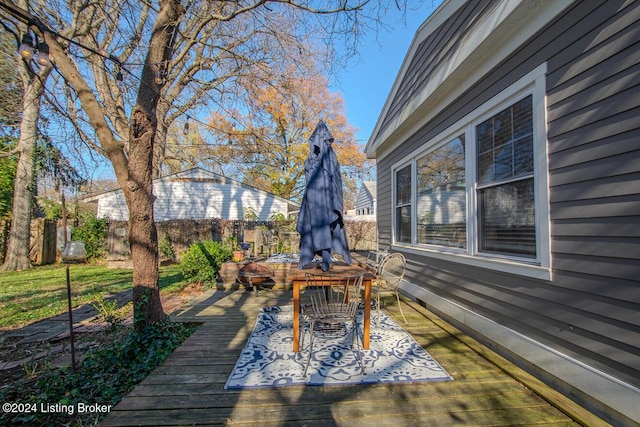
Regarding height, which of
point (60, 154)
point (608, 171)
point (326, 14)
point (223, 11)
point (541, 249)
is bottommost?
point (541, 249)

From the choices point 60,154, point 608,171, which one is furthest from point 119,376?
point 60,154

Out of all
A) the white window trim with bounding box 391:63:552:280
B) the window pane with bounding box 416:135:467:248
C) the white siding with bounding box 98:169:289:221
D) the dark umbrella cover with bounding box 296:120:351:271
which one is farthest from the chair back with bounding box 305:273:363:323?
the white siding with bounding box 98:169:289:221

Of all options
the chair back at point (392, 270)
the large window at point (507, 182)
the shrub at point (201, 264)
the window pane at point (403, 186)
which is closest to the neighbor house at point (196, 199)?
the shrub at point (201, 264)

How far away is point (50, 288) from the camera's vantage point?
6.08 meters

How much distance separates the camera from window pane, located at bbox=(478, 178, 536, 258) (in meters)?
2.48

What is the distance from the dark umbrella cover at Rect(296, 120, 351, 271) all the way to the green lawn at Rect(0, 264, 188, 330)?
313cm

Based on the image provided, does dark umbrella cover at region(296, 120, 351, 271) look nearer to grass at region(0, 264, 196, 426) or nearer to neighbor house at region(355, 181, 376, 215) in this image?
grass at region(0, 264, 196, 426)

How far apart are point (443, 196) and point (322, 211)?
2019mm

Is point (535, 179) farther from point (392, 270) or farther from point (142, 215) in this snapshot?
point (142, 215)

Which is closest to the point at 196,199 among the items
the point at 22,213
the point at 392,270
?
the point at 22,213

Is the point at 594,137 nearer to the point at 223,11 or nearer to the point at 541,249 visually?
the point at 541,249

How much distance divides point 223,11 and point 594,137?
6.19 meters

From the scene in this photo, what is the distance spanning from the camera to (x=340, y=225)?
10.0 feet

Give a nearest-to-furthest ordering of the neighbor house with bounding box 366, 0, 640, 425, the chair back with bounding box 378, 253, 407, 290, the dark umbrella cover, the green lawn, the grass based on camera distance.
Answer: the neighbor house with bounding box 366, 0, 640, 425
the grass
the dark umbrella cover
the chair back with bounding box 378, 253, 407, 290
the green lawn
